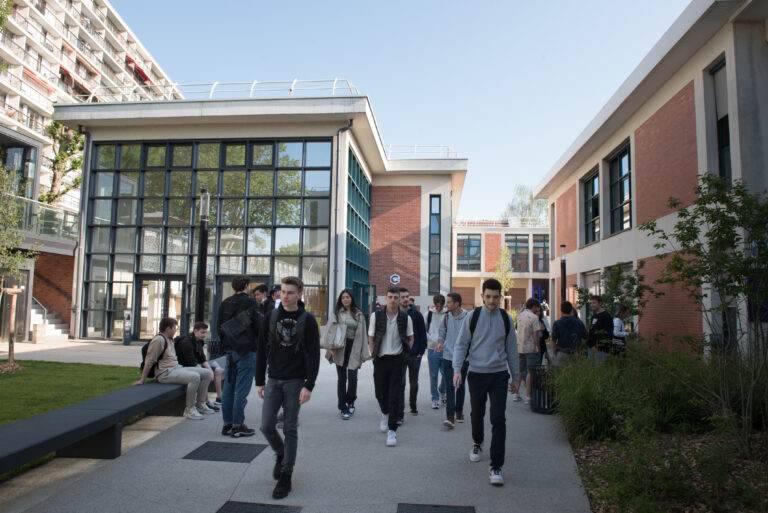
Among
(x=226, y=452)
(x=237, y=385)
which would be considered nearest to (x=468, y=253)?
(x=237, y=385)

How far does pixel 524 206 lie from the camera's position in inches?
2451

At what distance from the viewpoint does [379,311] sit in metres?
7.07

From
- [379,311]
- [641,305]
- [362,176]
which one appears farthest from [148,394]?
[362,176]

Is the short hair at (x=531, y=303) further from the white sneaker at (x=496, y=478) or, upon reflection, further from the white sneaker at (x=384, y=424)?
the white sneaker at (x=496, y=478)

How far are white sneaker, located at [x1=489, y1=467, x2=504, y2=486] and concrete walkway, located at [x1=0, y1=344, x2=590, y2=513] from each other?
6 centimetres

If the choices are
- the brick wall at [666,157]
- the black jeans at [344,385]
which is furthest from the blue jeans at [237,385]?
the brick wall at [666,157]

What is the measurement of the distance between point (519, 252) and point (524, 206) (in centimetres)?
1315

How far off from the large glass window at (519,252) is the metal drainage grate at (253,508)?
48.4 m

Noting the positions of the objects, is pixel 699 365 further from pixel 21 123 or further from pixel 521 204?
pixel 521 204

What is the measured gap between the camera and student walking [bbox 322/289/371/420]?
761 centimetres

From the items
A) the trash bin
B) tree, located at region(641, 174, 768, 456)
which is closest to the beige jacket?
the trash bin

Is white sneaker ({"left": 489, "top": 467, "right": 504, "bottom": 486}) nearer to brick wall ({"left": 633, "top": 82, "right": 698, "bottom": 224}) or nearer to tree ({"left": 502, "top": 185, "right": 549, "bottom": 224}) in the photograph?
brick wall ({"left": 633, "top": 82, "right": 698, "bottom": 224})

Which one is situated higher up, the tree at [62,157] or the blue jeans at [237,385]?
the tree at [62,157]

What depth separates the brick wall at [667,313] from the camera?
1158cm
